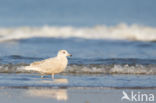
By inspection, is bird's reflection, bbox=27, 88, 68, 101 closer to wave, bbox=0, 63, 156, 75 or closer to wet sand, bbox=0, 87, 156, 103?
wet sand, bbox=0, 87, 156, 103

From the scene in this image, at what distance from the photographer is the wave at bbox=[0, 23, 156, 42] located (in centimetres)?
2545

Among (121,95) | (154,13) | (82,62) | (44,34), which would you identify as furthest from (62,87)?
(154,13)

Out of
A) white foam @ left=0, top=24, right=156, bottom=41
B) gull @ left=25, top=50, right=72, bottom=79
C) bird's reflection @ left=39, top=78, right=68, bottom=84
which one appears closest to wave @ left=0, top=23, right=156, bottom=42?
white foam @ left=0, top=24, right=156, bottom=41

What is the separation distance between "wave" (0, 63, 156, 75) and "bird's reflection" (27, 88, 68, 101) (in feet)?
9.19

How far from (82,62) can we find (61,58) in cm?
277

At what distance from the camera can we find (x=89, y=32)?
27469 millimetres

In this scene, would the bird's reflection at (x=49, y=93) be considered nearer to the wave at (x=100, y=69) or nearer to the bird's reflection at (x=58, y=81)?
the bird's reflection at (x=58, y=81)

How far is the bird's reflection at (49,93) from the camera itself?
909cm

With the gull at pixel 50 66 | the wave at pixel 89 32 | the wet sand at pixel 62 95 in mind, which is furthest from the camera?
the wave at pixel 89 32

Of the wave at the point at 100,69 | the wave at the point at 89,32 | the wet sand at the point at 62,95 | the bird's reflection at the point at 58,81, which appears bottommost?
the wet sand at the point at 62,95

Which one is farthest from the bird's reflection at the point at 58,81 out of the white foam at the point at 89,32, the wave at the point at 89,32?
the white foam at the point at 89,32

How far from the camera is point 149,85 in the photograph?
10336mm

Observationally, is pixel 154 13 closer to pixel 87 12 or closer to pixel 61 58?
pixel 87 12

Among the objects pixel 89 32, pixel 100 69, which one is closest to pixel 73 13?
pixel 89 32
